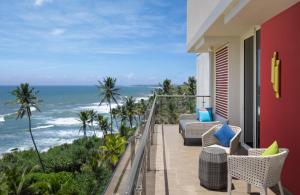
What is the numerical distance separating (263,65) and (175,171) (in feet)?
7.32

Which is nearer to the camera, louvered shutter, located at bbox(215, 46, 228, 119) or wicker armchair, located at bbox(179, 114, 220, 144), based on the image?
wicker armchair, located at bbox(179, 114, 220, 144)

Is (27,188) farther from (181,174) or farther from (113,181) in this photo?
(113,181)

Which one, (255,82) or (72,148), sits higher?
(255,82)

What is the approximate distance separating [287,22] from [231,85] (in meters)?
3.60

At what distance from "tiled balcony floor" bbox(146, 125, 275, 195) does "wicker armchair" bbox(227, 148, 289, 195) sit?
0.73 m

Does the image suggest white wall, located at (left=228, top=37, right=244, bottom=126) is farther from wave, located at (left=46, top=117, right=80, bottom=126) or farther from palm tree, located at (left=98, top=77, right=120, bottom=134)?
wave, located at (left=46, top=117, right=80, bottom=126)

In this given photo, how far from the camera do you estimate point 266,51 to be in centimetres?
492

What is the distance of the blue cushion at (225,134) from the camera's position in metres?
5.38

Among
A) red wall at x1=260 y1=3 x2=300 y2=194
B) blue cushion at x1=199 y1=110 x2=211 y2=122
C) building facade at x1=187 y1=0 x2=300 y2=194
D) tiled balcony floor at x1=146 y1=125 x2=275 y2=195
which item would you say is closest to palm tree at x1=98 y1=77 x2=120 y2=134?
blue cushion at x1=199 y1=110 x2=211 y2=122

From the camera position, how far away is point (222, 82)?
337 inches

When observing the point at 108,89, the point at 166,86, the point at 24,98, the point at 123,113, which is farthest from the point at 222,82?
the point at 123,113

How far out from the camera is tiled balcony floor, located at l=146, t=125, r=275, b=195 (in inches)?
172

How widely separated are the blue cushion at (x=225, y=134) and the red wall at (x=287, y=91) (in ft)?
2.14

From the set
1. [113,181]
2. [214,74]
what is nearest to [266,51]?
[113,181]
